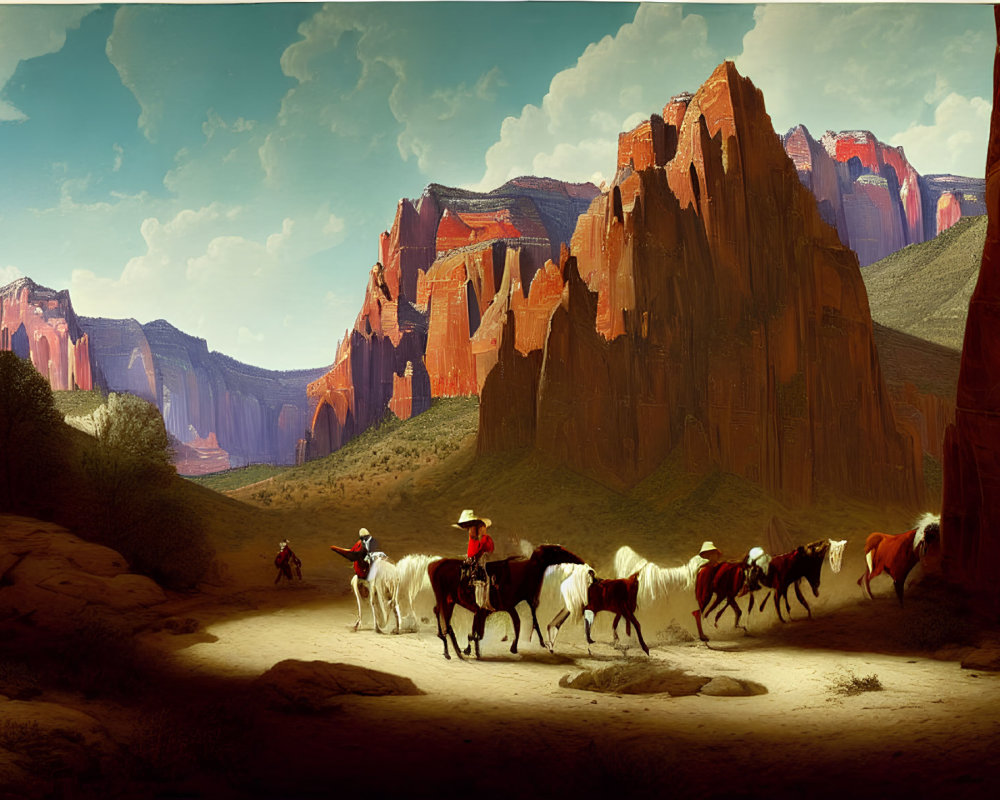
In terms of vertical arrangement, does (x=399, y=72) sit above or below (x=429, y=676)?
above

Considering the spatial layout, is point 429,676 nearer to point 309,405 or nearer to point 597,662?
point 597,662

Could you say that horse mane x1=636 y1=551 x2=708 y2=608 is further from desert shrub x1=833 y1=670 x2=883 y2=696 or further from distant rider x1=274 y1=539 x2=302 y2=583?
distant rider x1=274 y1=539 x2=302 y2=583

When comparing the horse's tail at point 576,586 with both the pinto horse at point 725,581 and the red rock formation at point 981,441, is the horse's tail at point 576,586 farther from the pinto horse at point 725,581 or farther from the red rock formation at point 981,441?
the red rock formation at point 981,441

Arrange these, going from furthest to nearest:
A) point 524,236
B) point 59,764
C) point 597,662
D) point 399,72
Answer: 1. point 524,236
2. point 399,72
3. point 597,662
4. point 59,764

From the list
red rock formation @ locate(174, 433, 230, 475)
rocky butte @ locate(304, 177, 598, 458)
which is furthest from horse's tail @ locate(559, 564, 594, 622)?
red rock formation @ locate(174, 433, 230, 475)

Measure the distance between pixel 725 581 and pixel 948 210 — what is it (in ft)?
44.8

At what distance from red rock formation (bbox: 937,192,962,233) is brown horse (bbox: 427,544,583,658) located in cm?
1537

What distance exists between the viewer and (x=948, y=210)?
2036 cm

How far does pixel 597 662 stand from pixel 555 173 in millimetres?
12563

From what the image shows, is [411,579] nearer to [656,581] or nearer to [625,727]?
[656,581]

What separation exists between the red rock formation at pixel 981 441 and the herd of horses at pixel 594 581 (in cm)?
60

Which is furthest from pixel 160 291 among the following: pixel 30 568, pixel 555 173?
pixel 555 173

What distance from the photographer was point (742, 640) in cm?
1291

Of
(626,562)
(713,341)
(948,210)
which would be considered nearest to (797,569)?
(626,562)
